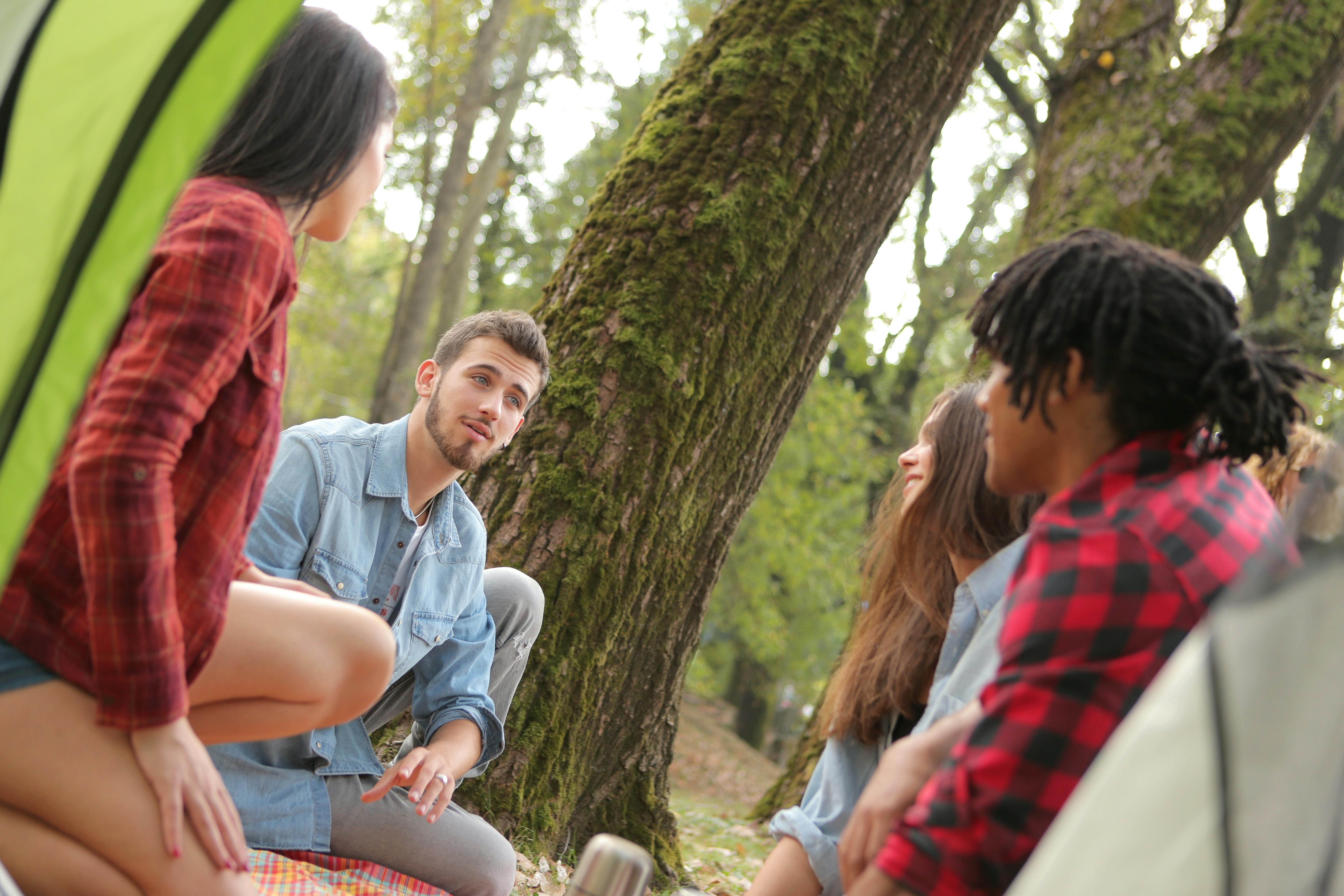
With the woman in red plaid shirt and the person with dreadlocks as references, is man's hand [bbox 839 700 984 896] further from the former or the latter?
the woman in red plaid shirt

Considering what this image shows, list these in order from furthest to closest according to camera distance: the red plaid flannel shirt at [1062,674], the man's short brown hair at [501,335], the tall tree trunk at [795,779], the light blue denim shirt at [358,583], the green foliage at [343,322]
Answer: the green foliage at [343,322] < the tall tree trunk at [795,779] < the man's short brown hair at [501,335] < the light blue denim shirt at [358,583] < the red plaid flannel shirt at [1062,674]

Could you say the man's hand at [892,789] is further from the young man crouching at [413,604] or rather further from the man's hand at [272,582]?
the young man crouching at [413,604]

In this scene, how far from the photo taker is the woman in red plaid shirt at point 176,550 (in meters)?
1.42

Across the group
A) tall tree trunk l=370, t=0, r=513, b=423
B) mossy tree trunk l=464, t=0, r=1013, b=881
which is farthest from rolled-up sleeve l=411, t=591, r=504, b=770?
tall tree trunk l=370, t=0, r=513, b=423

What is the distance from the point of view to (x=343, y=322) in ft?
57.7

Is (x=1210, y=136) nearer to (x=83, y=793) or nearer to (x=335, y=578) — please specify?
(x=335, y=578)

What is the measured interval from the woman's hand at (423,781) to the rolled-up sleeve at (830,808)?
758 mm

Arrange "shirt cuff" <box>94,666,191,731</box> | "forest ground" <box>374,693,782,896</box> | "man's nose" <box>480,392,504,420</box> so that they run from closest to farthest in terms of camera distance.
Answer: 1. "shirt cuff" <box>94,666,191,731</box>
2. "man's nose" <box>480,392,504,420</box>
3. "forest ground" <box>374,693,782,896</box>

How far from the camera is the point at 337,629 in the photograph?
5.89ft

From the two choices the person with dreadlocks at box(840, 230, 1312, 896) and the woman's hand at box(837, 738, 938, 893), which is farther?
the woman's hand at box(837, 738, 938, 893)

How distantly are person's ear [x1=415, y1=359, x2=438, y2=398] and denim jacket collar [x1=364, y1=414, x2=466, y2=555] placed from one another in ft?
0.55

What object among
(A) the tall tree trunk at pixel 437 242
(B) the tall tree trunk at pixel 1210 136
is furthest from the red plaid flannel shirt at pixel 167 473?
(A) the tall tree trunk at pixel 437 242

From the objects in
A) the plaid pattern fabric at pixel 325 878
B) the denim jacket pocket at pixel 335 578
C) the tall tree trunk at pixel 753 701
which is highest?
the denim jacket pocket at pixel 335 578

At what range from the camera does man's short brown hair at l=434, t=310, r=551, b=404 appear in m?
2.93
